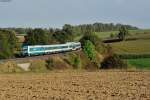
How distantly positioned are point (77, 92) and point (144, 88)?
443cm

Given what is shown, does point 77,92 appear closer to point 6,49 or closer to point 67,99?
point 67,99

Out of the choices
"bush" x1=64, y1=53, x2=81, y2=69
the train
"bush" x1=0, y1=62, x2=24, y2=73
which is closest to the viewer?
"bush" x1=0, y1=62, x2=24, y2=73

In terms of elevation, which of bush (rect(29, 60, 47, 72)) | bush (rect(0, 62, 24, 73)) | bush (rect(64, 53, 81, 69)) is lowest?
bush (rect(64, 53, 81, 69))

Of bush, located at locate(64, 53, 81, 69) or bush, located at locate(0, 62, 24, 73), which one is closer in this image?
bush, located at locate(0, 62, 24, 73)

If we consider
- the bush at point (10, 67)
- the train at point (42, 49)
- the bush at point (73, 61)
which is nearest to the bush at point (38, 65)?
the bush at point (10, 67)

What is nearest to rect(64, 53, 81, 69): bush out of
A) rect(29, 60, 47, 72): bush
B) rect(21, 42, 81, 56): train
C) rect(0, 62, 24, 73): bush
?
rect(21, 42, 81, 56): train

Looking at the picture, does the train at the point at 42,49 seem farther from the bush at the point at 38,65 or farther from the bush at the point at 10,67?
the bush at the point at 10,67

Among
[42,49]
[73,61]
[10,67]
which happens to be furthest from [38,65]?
[42,49]

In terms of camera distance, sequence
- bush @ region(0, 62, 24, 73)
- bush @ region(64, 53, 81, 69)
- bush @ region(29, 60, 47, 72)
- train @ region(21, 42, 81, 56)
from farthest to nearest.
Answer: train @ region(21, 42, 81, 56), bush @ region(64, 53, 81, 69), bush @ region(29, 60, 47, 72), bush @ region(0, 62, 24, 73)

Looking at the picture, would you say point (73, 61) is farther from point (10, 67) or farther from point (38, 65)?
point (10, 67)

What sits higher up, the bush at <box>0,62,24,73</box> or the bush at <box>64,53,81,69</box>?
the bush at <box>0,62,24,73</box>

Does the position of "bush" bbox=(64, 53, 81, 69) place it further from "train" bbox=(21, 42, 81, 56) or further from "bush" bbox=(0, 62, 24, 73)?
"bush" bbox=(0, 62, 24, 73)

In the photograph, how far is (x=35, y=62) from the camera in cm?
7112

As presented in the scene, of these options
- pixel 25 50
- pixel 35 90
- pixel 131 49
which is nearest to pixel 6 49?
pixel 25 50
